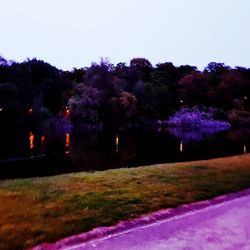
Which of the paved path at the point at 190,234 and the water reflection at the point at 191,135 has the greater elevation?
the water reflection at the point at 191,135

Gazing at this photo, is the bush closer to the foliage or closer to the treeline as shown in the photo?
the treeline

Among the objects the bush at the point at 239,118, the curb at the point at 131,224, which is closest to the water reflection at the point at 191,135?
the bush at the point at 239,118

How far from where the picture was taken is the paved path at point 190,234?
5.49 m

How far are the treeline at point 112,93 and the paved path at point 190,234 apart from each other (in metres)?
40.8

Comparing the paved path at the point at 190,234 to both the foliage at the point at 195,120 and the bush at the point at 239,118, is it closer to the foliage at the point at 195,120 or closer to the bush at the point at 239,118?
the foliage at the point at 195,120

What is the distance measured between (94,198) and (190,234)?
9.66 ft

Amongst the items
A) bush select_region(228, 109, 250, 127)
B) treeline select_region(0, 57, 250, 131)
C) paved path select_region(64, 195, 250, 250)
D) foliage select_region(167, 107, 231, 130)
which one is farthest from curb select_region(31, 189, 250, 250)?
bush select_region(228, 109, 250, 127)

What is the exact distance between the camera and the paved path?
5.49 m

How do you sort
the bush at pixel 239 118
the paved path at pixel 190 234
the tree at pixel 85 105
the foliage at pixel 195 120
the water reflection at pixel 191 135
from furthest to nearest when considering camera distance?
the bush at pixel 239 118 < the foliage at pixel 195 120 < the tree at pixel 85 105 < the water reflection at pixel 191 135 < the paved path at pixel 190 234

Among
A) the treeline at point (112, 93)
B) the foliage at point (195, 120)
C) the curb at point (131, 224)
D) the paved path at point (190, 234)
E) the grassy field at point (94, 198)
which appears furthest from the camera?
the foliage at point (195, 120)

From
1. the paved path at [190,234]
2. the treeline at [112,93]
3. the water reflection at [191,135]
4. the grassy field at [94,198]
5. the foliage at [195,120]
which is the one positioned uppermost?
the treeline at [112,93]

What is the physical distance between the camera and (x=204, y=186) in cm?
1004

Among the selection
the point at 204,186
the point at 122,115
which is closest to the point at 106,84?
the point at 122,115

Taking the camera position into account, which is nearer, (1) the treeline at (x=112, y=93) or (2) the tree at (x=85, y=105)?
(1) the treeline at (x=112, y=93)
